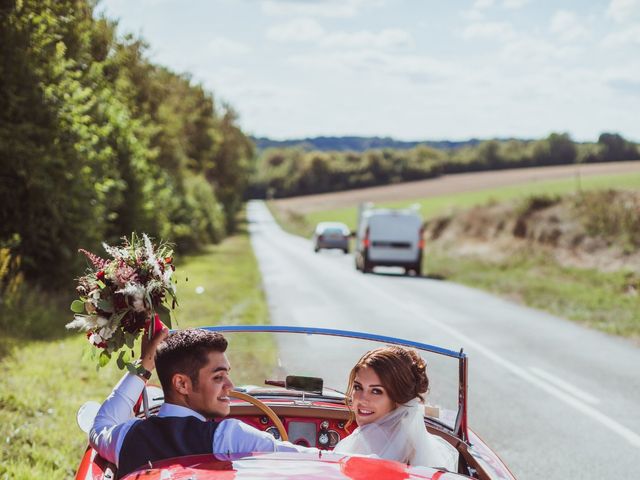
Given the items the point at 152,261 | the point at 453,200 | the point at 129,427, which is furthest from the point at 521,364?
the point at 453,200

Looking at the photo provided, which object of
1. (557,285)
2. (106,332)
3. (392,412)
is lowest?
(557,285)

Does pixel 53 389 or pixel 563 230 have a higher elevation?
pixel 53 389

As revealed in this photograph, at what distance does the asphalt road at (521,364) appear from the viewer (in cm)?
699

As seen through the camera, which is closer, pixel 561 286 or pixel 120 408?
pixel 120 408

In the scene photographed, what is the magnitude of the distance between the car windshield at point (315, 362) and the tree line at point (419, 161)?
93092mm

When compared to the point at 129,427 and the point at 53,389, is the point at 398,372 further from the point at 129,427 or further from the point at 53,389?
the point at 53,389

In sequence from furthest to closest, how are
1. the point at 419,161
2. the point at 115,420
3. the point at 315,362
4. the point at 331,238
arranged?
the point at 419,161 → the point at 331,238 → the point at 315,362 → the point at 115,420

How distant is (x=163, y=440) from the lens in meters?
2.85

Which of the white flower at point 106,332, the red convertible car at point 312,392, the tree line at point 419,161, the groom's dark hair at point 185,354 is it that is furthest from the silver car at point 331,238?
the tree line at point 419,161

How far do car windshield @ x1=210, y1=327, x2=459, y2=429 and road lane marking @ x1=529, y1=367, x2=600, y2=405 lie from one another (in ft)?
16.8

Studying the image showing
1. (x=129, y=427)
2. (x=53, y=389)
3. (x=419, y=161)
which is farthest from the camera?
(x=419, y=161)

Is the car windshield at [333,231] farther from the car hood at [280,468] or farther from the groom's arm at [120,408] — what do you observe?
the car hood at [280,468]

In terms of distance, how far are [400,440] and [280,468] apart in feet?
2.68

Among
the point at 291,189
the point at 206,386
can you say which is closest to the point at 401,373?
the point at 206,386
